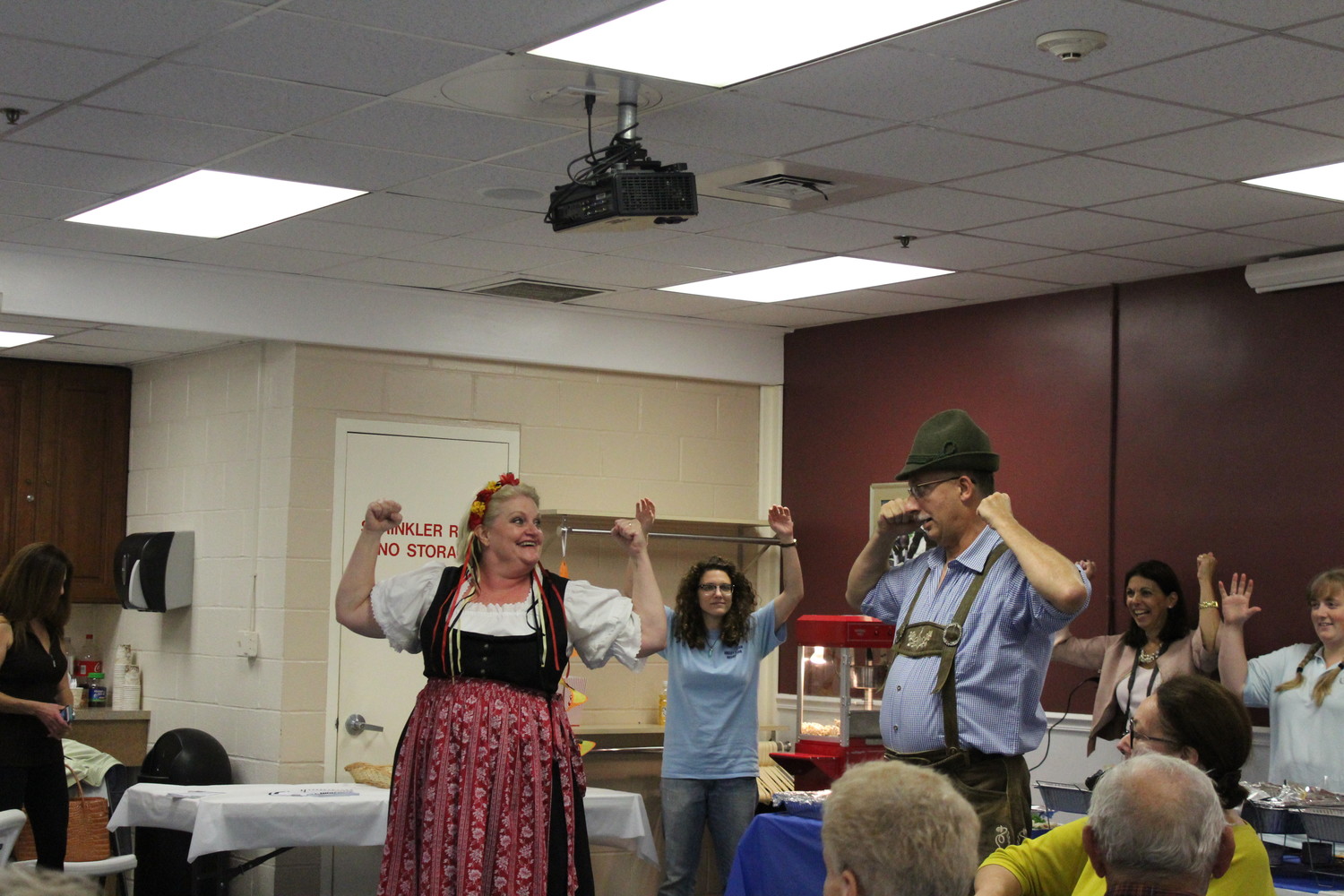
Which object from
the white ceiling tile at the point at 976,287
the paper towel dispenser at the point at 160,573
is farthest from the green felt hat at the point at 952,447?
the paper towel dispenser at the point at 160,573

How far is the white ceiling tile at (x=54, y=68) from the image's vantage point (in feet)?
12.7

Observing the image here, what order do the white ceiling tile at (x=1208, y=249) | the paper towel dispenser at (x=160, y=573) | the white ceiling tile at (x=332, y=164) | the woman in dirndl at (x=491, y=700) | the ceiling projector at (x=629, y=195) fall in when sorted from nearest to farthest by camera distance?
the woman in dirndl at (x=491, y=700)
the ceiling projector at (x=629, y=195)
the white ceiling tile at (x=332, y=164)
the white ceiling tile at (x=1208, y=249)
the paper towel dispenser at (x=160, y=573)

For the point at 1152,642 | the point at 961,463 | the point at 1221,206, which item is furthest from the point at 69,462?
the point at 961,463

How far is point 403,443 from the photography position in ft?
22.8

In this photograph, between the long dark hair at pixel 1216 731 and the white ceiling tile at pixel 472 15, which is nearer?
the long dark hair at pixel 1216 731

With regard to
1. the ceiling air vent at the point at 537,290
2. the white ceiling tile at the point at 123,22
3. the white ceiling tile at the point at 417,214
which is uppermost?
the white ceiling tile at the point at 123,22

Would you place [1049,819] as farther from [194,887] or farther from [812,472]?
[812,472]

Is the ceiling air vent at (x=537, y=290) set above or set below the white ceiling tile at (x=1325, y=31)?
below

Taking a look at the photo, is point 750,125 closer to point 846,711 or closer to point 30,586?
point 846,711

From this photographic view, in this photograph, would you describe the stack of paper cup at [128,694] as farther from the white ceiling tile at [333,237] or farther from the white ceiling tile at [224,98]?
the white ceiling tile at [224,98]

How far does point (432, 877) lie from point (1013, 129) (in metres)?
2.46

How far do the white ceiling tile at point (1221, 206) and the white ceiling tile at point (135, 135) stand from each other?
108 inches

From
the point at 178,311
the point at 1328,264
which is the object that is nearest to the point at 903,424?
the point at 1328,264

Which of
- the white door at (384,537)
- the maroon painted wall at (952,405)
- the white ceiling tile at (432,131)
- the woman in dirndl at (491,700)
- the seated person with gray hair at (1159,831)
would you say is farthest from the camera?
the white door at (384,537)
